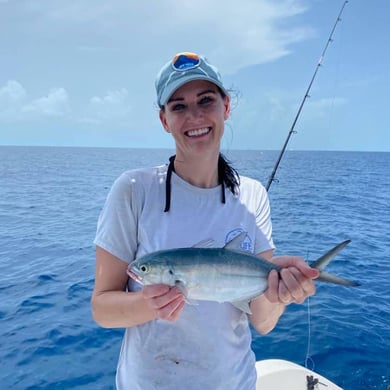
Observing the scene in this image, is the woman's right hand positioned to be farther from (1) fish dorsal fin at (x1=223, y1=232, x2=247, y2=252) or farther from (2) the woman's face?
(2) the woman's face

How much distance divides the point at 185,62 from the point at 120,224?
1.02 metres

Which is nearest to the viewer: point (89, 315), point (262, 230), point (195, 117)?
point (195, 117)

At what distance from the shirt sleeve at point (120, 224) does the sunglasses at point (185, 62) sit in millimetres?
726

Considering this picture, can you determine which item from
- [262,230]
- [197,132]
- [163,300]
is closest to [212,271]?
[163,300]

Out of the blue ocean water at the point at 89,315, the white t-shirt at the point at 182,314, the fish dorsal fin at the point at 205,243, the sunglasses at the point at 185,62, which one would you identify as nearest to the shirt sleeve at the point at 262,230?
the white t-shirt at the point at 182,314

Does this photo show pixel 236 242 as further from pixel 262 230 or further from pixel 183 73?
pixel 183 73

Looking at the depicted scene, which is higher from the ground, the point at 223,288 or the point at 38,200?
the point at 223,288

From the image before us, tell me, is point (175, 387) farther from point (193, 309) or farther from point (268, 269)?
point (268, 269)

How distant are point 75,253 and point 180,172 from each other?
937 cm

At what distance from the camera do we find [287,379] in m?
4.06

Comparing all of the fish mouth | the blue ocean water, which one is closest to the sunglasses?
the fish mouth

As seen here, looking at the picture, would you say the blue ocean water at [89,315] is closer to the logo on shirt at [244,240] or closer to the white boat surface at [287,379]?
the white boat surface at [287,379]

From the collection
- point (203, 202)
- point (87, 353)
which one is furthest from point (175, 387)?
point (87, 353)

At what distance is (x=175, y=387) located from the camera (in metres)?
1.92
